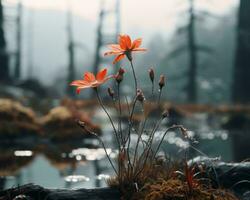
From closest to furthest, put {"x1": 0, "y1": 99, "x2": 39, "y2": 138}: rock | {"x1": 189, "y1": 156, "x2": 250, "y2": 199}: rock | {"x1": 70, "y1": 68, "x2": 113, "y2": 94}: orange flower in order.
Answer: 1. {"x1": 70, "y1": 68, "x2": 113, "y2": 94}: orange flower
2. {"x1": 189, "y1": 156, "x2": 250, "y2": 199}: rock
3. {"x1": 0, "y1": 99, "x2": 39, "y2": 138}: rock

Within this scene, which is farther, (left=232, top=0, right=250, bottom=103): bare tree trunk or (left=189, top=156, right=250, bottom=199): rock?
(left=232, top=0, right=250, bottom=103): bare tree trunk

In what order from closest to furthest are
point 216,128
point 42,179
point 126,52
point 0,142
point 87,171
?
point 126,52 → point 42,179 → point 87,171 → point 0,142 → point 216,128

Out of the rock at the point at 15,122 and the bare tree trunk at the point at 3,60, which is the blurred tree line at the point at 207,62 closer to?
the bare tree trunk at the point at 3,60

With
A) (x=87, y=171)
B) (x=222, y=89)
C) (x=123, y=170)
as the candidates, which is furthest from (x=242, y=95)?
(x=222, y=89)

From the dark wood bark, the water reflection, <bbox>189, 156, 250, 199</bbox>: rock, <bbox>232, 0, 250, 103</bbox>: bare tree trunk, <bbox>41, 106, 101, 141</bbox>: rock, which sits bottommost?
the dark wood bark

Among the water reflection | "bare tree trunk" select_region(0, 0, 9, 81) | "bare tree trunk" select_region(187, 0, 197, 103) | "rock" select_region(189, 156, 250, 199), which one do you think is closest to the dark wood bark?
the water reflection

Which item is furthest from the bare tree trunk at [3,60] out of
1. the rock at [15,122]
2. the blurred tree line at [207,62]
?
the rock at [15,122]

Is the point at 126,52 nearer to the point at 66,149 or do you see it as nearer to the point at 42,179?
the point at 42,179

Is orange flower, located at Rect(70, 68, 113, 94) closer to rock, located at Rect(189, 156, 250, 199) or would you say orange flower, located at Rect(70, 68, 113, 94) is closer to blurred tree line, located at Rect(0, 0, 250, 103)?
rock, located at Rect(189, 156, 250, 199)
